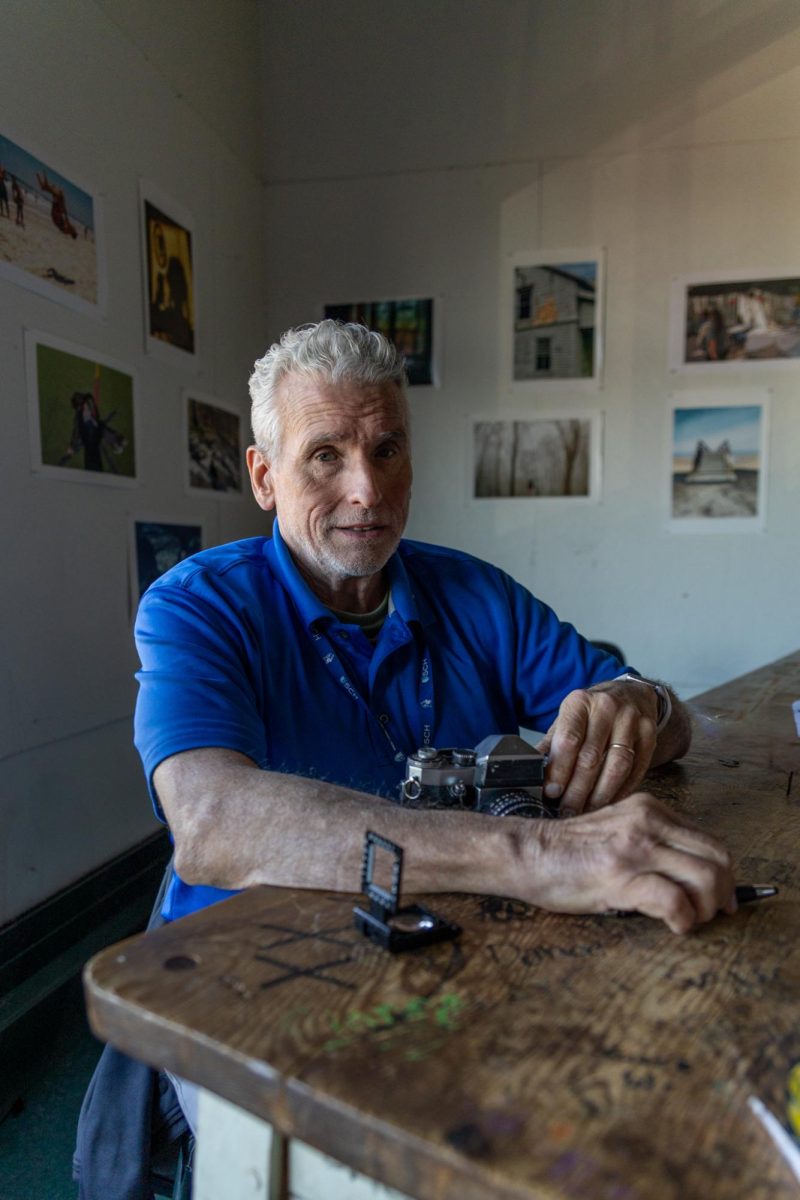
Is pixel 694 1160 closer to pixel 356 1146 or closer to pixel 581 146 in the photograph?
pixel 356 1146

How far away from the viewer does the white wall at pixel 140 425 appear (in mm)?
1834

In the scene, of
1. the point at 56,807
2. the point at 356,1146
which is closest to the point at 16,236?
the point at 56,807

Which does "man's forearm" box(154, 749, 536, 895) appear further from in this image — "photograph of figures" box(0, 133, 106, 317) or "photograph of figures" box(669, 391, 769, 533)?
"photograph of figures" box(669, 391, 769, 533)

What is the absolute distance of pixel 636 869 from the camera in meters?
0.78

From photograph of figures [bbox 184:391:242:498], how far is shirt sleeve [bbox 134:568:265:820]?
59.7 inches

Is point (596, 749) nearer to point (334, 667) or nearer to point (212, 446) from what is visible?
point (334, 667)

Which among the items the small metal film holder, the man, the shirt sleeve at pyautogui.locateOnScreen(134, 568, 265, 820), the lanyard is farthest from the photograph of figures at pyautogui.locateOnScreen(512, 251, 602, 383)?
the small metal film holder

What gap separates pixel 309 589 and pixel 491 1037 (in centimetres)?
93

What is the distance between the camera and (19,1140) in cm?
168

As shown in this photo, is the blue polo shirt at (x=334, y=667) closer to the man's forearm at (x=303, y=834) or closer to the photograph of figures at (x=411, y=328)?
the man's forearm at (x=303, y=834)

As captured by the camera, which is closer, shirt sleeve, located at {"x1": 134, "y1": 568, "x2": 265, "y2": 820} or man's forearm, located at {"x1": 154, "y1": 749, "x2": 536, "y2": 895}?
man's forearm, located at {"x1": 154, "y1": 749, "x2": 536, "y2": 895}

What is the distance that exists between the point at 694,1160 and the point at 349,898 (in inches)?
16.4

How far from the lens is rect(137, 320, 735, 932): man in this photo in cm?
82

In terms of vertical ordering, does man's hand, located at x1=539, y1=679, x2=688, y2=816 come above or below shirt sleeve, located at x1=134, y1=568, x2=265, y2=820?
below
